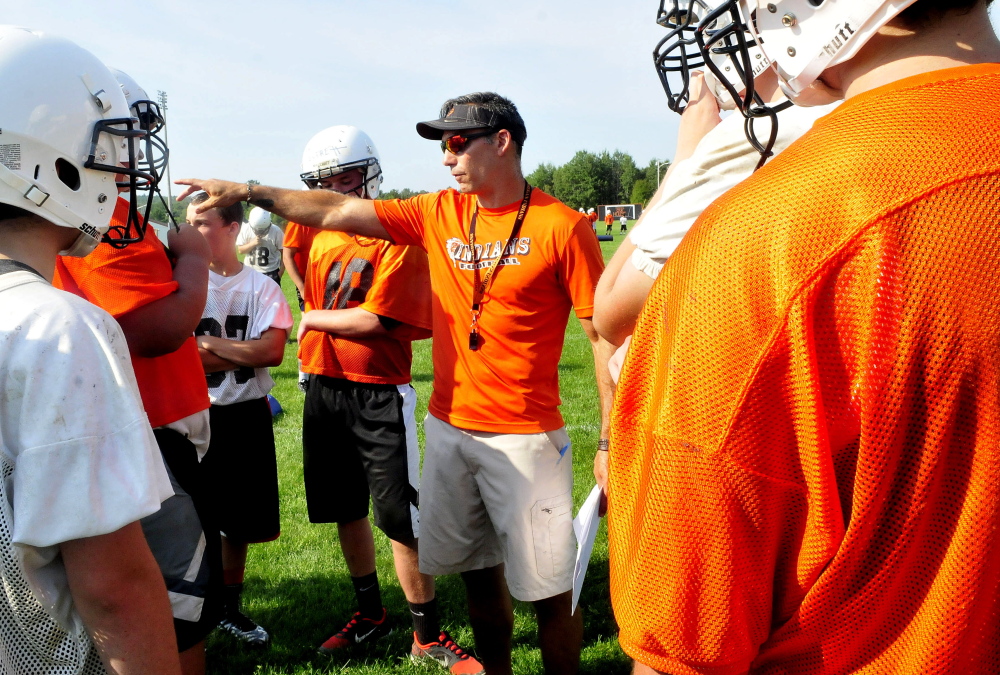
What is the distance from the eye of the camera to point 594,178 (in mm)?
113500

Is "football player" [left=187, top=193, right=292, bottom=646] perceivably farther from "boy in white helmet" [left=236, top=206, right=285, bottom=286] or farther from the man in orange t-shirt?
"boy in white helmet" [left=236, top=206, right=285, bottom=286]

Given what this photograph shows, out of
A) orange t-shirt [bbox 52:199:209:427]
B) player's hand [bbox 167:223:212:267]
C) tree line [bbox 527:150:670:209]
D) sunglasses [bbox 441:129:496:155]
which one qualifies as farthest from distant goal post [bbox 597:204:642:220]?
orange t-shirt [bbox 52:199:209:427]

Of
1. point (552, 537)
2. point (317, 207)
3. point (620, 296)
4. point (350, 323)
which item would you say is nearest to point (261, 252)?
point (350, 323)

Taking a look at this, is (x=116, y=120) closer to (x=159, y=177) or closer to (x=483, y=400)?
(x=159, y=177)

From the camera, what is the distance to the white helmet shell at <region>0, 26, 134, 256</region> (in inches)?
64.2

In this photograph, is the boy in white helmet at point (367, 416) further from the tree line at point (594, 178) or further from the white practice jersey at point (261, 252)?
the tree line at point (594, 178)

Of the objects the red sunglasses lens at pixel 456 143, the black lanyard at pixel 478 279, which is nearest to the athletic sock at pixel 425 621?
the black lanyard at pixel 478 279

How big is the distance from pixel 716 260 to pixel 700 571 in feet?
1.33

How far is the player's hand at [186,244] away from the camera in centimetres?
294

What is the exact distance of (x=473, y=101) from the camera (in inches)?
154

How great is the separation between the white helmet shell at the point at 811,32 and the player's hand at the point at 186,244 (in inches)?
93.4

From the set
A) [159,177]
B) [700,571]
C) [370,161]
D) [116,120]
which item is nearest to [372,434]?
[370,161]

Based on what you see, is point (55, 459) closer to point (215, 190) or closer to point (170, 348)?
point (170, 348)

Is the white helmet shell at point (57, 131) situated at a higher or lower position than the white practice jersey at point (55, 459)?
higher
